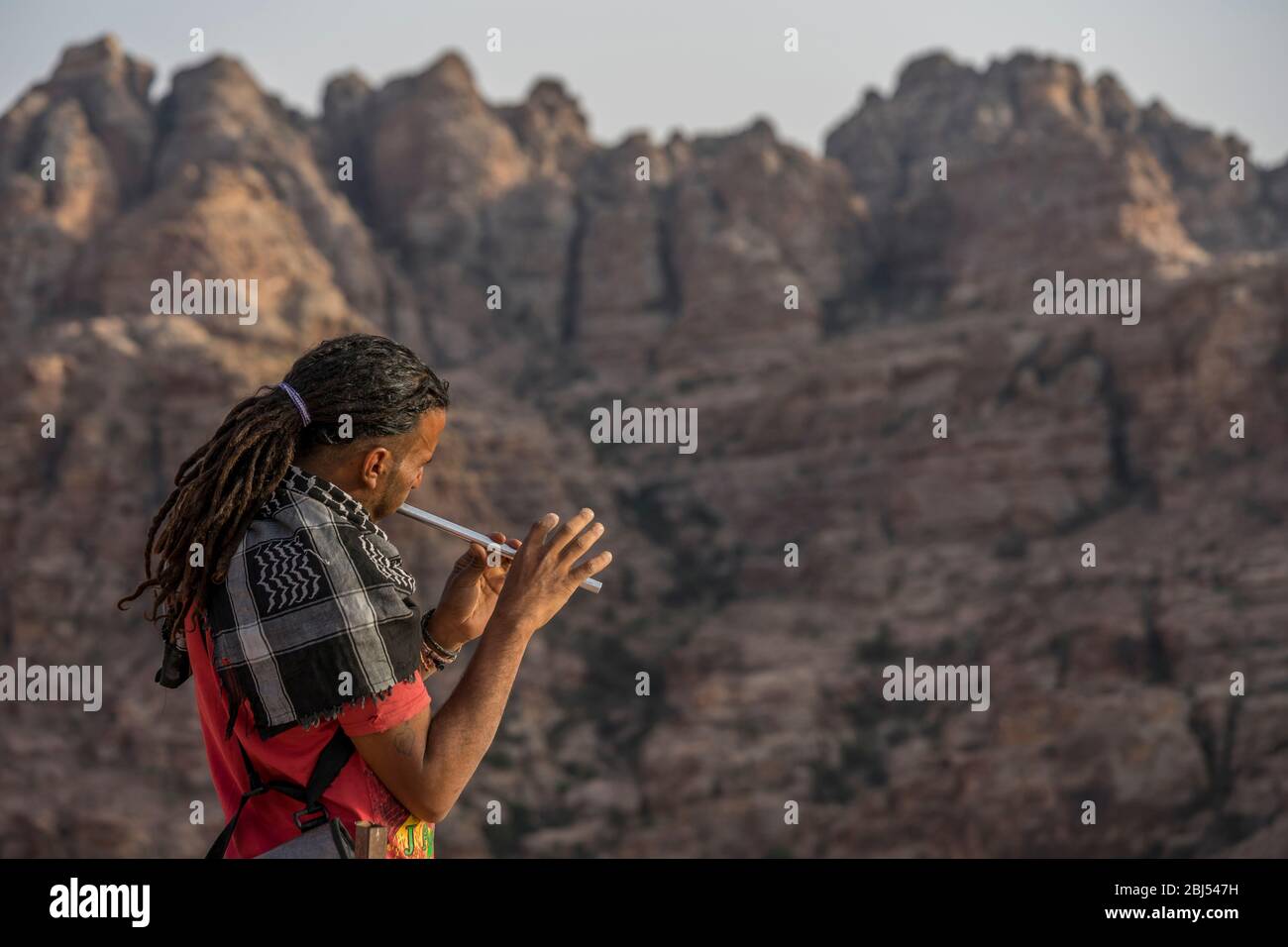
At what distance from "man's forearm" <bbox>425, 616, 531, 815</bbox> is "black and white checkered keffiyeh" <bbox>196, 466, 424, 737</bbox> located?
0.11 meters

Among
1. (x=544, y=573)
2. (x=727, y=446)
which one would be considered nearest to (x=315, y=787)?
(x=544, y=573)

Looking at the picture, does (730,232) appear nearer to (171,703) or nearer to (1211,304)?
(1211,304)

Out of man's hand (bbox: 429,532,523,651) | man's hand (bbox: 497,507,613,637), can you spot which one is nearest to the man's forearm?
man's hand (bbox: 497,507,613,637)

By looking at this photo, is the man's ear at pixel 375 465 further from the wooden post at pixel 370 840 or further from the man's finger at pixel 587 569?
the wooden post at pixel 370 840

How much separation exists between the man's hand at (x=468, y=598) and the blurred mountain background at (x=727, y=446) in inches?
893

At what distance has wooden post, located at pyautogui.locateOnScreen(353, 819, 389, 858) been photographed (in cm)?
271

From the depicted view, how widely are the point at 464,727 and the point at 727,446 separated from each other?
40941 mm

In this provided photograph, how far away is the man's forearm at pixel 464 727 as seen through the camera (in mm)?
2836

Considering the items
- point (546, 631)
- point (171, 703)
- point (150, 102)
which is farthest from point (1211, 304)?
point (150, 102)

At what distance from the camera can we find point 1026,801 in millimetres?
28688

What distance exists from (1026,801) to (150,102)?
3727 cm

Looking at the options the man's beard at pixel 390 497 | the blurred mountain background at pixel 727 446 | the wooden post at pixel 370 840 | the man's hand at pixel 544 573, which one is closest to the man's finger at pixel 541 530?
the man's hand at pixel 544 573

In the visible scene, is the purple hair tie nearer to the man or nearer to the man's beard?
the man

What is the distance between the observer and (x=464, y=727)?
9.36 feet
